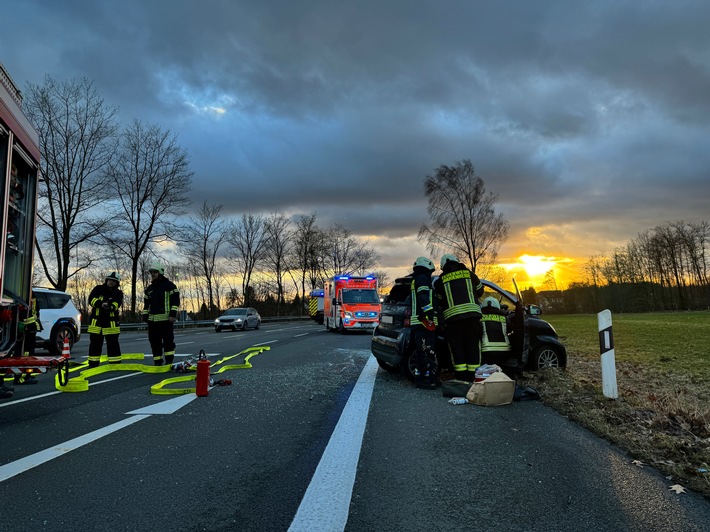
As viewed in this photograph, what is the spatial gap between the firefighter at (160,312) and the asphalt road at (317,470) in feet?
10.6

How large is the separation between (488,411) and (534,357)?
2600 millimetres

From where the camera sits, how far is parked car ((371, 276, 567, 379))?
7262 millimetres

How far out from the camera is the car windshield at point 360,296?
21875mm

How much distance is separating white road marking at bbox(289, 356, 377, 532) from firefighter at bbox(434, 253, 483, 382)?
1.84 m

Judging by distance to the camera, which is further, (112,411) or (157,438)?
(112,411)

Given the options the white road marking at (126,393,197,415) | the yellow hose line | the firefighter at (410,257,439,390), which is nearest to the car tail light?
the yellow hose line

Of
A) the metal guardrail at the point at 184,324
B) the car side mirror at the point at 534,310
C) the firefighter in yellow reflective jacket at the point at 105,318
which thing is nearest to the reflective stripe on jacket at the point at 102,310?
the firefighter in yellow reflective jacket at the point at 105,318

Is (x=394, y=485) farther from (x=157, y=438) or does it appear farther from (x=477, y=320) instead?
(x=477, y=320)

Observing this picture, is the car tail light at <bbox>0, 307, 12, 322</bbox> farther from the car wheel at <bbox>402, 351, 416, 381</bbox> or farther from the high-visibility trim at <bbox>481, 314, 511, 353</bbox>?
the high-visibility trim at <bbox>481, 314, 511, 353</bbox>

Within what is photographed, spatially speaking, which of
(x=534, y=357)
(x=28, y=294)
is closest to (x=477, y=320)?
(x=534, y=357)

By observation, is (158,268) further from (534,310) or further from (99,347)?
(534,310)

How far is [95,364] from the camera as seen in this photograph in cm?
933

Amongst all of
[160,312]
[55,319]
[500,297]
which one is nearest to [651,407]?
[500,297]

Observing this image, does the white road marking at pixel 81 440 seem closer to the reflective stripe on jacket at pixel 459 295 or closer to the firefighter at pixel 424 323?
the firefighter at pixel 424 323
